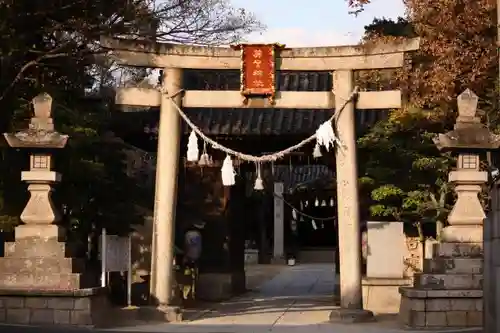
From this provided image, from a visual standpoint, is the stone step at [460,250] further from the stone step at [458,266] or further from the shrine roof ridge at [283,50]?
the shrine roof ridge at [283,50]

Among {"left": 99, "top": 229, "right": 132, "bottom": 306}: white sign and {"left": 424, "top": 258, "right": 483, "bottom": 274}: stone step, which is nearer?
{"left": 424, "top": 258, "right": 483, "bottom": 274}: stone step

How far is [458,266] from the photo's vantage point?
14.7 m

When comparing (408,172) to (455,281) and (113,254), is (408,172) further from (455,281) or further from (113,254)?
(113,254)

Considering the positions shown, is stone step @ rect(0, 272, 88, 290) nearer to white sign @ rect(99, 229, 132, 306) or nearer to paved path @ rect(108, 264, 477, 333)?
white sign @ rect(99, 229, 132, 306)

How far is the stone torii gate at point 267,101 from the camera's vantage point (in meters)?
15.7

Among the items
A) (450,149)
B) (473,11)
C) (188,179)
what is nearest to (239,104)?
(450,149)

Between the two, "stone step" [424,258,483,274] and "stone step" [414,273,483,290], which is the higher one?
"stone step" [424,258,483,274]

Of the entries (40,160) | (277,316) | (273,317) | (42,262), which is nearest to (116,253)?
(42,262)

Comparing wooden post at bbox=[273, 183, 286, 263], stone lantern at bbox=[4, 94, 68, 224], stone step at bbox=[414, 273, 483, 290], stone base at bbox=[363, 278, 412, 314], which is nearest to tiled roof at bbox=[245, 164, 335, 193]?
wooden post at bbox=[273, 183, 286, 263]

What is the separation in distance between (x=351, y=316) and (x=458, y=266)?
7.66 feet

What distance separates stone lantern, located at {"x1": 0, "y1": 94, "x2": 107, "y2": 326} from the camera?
1404cm

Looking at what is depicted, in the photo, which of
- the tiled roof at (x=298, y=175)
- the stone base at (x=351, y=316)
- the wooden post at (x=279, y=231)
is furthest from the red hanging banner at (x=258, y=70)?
the wooden post at (x=279, y=231)

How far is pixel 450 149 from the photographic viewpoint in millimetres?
15188

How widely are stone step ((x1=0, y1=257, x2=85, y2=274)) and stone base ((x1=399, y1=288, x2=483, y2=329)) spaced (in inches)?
255
